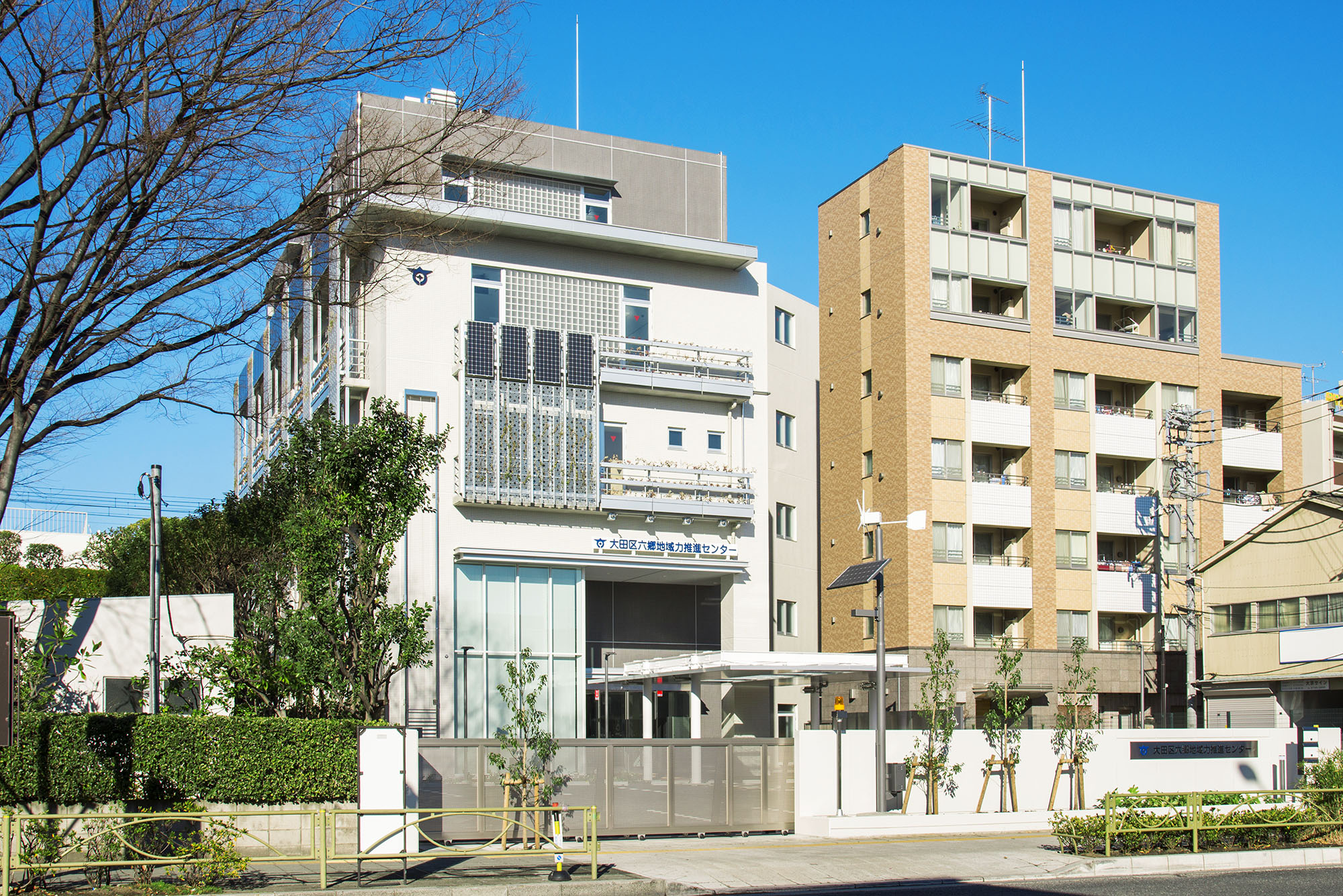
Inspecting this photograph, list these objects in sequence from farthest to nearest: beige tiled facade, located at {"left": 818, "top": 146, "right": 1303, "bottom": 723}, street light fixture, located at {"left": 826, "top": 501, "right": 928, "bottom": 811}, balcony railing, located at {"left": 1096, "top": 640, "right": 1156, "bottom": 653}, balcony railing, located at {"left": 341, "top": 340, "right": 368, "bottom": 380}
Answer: balcony railing, located at {"left": 1096, "top": 640, "right": 1156, "bottom": 653}
beige tiled facade, located at {"left": 818, "top": 146, "right": 1303, "bottom": 723}
balcony railing, located at {"left": 341, "top": 340, "right": 368, "bottom": 380}
street light fixture, located at {"left": 826, "top": 501, "right": 928, "bottom": 811}

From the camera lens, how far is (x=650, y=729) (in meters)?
36.4

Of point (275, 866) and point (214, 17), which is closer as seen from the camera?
point (214, 17)

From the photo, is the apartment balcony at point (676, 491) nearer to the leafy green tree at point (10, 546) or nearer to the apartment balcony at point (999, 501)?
the apartment balcony at point (999, 501)

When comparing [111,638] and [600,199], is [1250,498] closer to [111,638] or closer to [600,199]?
[600,199]

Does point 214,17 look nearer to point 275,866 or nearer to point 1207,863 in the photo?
point 275,866

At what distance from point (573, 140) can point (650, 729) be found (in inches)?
676

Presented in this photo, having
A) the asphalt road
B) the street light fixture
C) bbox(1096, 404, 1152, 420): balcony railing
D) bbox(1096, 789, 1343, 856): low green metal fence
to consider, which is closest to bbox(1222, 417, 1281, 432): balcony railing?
bbox(1096, 404, 1152, 420): balcony railing

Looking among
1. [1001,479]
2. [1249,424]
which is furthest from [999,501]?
→ [1249,424]

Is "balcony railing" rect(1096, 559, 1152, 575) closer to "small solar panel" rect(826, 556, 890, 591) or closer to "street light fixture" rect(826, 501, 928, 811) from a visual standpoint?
"street light fixture" rect(826, 501, 928, 811)

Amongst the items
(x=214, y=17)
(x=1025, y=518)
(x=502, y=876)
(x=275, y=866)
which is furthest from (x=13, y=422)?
(x=1025, y=518)

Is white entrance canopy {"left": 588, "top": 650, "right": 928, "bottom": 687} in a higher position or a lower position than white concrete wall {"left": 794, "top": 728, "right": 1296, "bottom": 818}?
higher

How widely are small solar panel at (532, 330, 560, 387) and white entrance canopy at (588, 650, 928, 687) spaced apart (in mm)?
7900

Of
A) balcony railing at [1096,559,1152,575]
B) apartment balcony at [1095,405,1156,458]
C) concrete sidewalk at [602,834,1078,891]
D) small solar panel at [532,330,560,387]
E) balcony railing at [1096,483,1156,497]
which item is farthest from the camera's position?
balcony railing at [1096,483,1156,497]

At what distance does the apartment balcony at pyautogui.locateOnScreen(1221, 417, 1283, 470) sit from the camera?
51906 mm
